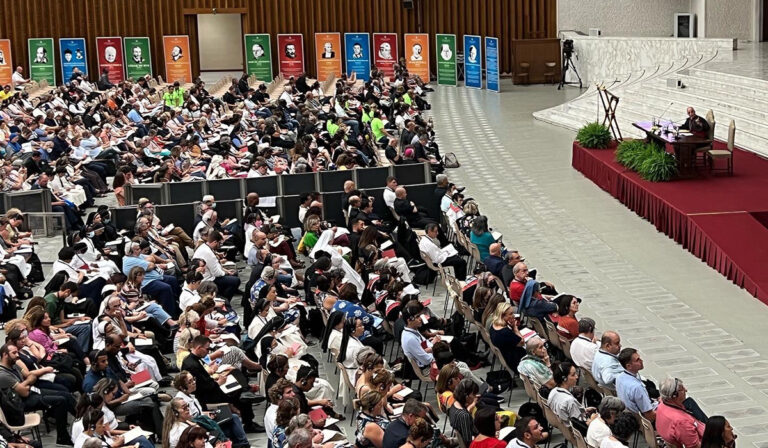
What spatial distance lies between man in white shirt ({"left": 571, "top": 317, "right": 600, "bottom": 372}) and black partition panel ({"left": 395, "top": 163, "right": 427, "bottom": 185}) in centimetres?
789

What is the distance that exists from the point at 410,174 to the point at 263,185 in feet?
7.51

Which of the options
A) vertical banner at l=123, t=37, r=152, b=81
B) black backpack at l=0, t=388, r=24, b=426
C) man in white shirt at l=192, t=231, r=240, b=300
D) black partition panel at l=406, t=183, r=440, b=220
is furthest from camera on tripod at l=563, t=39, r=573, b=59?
black backpack at l=0, t=388, r=24, b=426

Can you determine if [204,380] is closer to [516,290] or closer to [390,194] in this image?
[516,290]

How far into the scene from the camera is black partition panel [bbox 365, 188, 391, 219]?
→ 17.2 m

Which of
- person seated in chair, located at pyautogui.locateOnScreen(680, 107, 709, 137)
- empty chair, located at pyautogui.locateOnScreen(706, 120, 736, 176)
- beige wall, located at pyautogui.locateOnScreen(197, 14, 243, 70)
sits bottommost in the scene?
empty chair, located at pyautogui.locateOnScreen(706, 120, 736, 176)

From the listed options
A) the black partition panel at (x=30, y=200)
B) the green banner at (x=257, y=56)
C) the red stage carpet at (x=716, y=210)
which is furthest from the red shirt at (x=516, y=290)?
the green banner at (x=257, y=56)

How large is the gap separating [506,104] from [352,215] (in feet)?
49.5

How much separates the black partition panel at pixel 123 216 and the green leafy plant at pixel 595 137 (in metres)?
8.38

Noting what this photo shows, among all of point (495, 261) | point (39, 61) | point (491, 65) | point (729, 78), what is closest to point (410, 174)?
point (495, 261)

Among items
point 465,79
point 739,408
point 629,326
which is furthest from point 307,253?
point 465,79

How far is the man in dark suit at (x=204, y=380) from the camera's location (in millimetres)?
10445

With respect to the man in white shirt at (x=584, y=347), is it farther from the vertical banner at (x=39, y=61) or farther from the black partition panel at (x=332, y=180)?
the vertical banner at (x=39, y=61)

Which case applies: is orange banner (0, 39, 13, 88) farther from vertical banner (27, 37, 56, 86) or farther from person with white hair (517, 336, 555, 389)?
person with white hair (517, 336, 555, 389)

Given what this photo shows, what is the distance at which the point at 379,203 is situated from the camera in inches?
683
